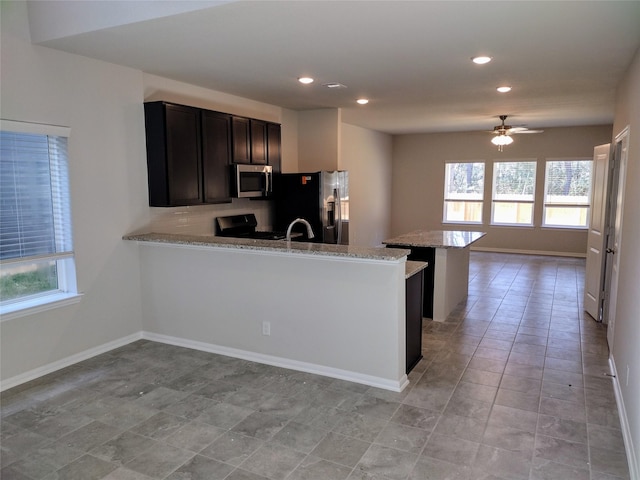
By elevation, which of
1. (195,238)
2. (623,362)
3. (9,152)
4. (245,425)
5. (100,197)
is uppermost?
(9,152)

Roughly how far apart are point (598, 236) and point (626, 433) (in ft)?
9.71

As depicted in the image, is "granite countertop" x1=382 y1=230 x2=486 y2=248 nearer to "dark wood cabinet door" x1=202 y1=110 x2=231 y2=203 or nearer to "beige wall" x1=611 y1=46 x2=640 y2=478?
"beige wall" x1=611 y1=46 x2=640 y2=478

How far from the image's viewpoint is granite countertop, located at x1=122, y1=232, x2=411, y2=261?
3264 millimetres

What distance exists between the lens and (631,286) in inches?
117

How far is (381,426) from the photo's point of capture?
2867 millimetres

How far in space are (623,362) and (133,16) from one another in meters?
3.96

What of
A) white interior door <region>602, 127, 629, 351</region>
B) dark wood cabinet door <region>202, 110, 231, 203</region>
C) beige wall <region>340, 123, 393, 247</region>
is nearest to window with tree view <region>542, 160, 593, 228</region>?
beige wall <region>340, 123, 393, 247</region>

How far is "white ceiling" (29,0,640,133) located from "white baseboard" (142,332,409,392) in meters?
2.45

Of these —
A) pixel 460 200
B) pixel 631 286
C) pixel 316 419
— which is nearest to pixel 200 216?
pixel 316 419

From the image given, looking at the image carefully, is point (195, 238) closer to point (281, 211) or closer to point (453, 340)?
point (281, 211)

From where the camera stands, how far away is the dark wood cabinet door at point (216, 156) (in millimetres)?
4641

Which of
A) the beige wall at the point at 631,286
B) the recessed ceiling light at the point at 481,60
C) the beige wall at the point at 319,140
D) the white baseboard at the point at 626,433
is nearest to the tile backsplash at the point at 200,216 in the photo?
the beige wall at the point at 319,140

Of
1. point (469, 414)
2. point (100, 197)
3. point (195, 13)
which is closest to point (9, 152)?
point (100, 197)

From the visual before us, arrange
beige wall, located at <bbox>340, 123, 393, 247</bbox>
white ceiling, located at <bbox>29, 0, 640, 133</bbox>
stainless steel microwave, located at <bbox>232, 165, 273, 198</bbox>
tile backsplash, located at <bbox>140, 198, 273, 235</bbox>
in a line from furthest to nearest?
beige wall, located at <bbox>340, 123, 393, 247</bbox>
stainless steel microwave, located at <bbox>232, 165, 273, 198</bbox>
tile backsplash, located at <bbox>140, 198, 273, 235</bbox>
white ceiling, located at <bbox>29, 0, 640, 133</bbox>
